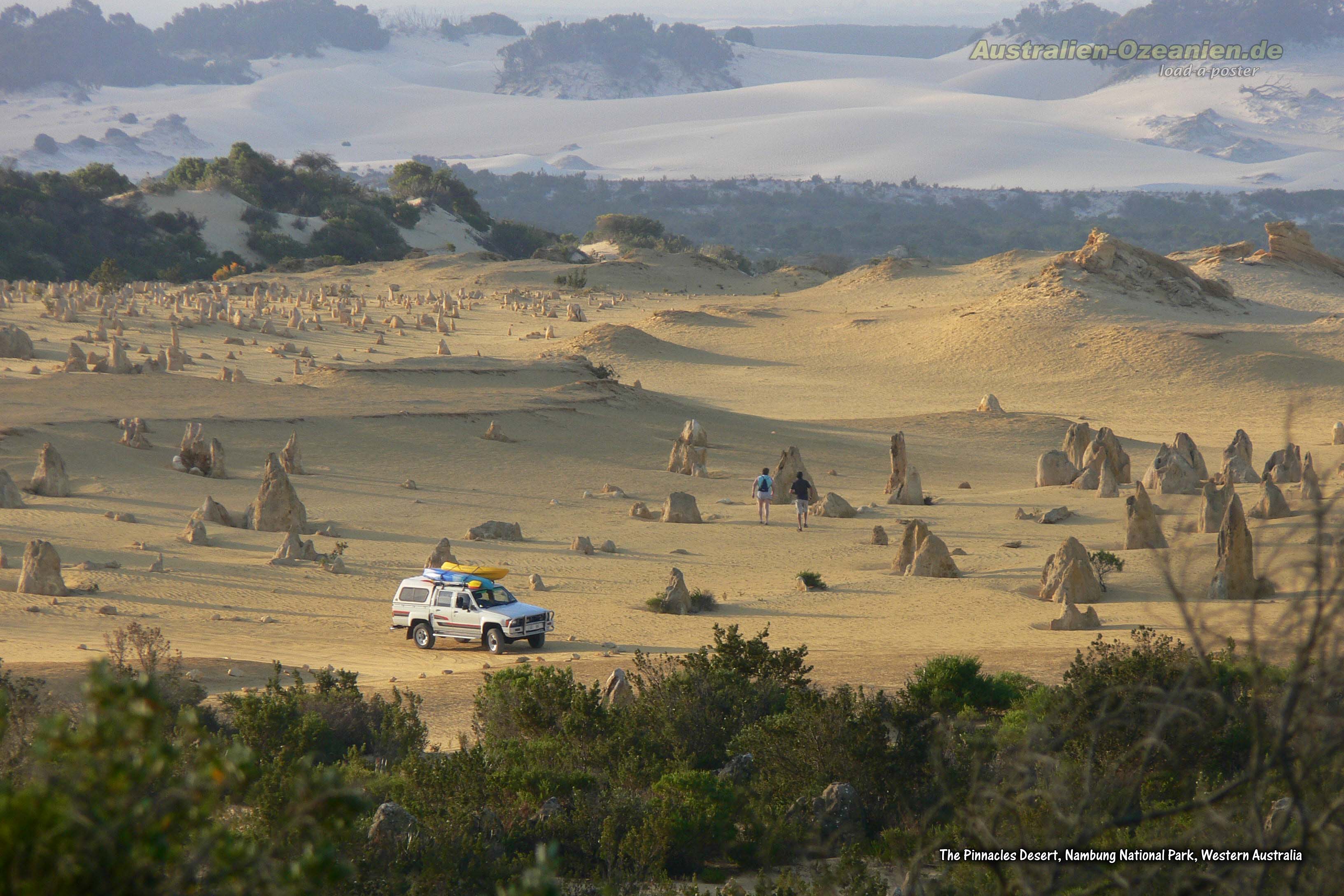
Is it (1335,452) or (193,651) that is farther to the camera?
(1335,452)

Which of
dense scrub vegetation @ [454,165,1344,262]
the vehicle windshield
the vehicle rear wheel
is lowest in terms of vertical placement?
the vehicle rear wheel

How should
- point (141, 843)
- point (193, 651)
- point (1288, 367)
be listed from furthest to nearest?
point (1288, 367)
point (193, 651)
point (141, 843)

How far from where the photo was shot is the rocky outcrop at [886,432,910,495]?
2291 centimetres

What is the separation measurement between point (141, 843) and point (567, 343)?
40.3 m

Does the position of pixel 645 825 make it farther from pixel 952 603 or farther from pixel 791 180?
pixel 791 180

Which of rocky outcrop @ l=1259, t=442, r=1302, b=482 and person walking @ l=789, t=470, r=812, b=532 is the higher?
rocky outcrop @ l=1259, t=442, r=1302, b=482

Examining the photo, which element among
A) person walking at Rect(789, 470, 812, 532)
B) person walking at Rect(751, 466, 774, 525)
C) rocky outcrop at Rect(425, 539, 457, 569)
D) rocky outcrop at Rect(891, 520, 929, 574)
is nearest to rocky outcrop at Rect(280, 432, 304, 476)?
rocky outcrop at Rect(425, 539, 457, 569)

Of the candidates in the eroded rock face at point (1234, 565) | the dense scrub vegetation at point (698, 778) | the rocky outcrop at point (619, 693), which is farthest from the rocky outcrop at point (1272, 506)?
the rocky outcrop at point (619, 693)

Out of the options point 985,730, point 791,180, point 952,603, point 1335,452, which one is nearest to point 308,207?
point 1335,452

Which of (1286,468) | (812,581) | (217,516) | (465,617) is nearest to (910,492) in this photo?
(1286,468)

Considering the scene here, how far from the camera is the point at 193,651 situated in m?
11.7

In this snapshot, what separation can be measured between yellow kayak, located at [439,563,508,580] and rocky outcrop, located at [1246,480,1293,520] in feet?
35.7

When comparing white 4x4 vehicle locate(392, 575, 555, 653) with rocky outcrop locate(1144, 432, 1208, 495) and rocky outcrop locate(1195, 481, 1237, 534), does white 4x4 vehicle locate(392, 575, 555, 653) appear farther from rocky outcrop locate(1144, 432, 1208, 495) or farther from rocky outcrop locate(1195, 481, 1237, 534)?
rocky outcrop locate(1144, 432, 1208, 495)

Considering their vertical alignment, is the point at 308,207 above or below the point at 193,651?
above
